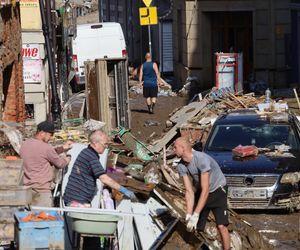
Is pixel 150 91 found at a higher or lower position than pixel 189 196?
lower

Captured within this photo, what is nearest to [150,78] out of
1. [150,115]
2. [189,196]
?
[150,115]

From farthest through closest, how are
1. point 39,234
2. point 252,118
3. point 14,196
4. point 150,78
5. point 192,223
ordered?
1. point 150,78
2. point 252,118
3. point 14,196
4. point 192,223
5. point 39,234

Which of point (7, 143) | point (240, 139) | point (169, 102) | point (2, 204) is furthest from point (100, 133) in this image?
point (169, 102)

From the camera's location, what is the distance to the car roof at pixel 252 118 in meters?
20.1

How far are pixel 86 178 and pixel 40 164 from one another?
3.43 feet

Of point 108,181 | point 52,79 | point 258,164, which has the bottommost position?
point 258,164

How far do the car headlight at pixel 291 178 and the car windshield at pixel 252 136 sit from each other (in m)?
1.41

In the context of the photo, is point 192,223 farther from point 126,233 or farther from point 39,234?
point 39,234

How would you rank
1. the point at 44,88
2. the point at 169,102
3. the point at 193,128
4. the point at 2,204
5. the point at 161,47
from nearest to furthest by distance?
the point at 2,204
the point at 193,128
the point at 44,88
the point at 169,102
the point at 161,47

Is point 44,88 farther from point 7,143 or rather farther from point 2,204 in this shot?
point 2,204

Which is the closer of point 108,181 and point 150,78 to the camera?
point 108,181

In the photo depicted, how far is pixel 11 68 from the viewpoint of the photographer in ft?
72.9

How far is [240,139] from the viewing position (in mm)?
19531

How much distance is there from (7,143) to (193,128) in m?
8.87
